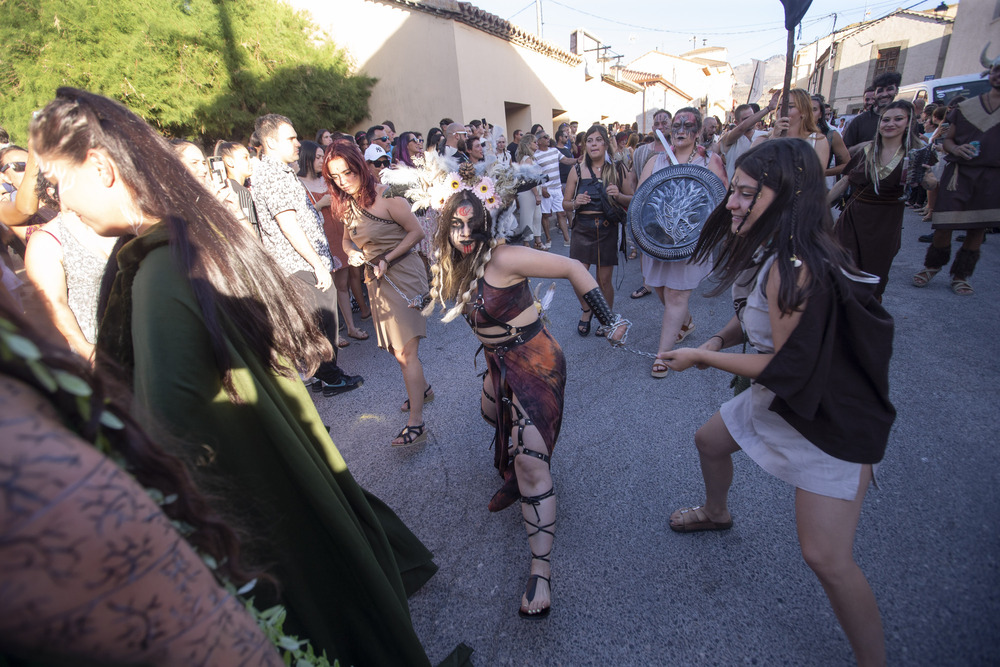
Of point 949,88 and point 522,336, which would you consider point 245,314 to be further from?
point 949,88

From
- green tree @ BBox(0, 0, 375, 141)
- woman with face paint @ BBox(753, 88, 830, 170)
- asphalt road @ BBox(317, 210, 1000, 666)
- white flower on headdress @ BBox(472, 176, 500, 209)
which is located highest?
green tree @ BBox(0, 0, 375, 141)

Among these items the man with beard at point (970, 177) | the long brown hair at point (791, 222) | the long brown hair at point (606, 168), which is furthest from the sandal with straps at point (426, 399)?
the man with beard at point (970, 177)

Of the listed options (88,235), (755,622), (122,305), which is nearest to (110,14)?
(88,235)

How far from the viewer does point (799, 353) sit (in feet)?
4.95

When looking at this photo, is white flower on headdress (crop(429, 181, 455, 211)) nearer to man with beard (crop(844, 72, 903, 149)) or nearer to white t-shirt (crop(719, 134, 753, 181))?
white t-shirt (crop(719, 134, 753, 181))

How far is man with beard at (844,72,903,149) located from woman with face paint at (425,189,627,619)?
5.29 meters

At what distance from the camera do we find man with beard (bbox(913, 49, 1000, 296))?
484cm

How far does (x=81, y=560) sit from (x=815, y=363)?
1.75 m

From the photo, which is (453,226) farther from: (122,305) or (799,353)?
(799,353)

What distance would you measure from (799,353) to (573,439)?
2.04m

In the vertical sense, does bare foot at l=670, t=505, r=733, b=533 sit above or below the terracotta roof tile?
below

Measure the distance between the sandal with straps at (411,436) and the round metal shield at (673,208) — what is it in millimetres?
2261

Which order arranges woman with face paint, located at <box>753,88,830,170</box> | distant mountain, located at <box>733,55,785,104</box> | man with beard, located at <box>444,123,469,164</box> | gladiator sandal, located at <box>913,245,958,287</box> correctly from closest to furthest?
woman with face paint, located at <box>753,88,830,170</box> → gladiator sandal, located at <box>913,245,958,287</box> → man with beard, located at <box>444,123,469,164</box> → distant mountain, located at <box>733,55,785,104</box>

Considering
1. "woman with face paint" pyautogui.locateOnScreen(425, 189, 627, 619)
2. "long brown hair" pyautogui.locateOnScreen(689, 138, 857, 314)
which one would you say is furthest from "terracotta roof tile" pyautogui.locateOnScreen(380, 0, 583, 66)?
"long brown hair" pyautogui.locateOnScreen(689, 138, 857, 314)
